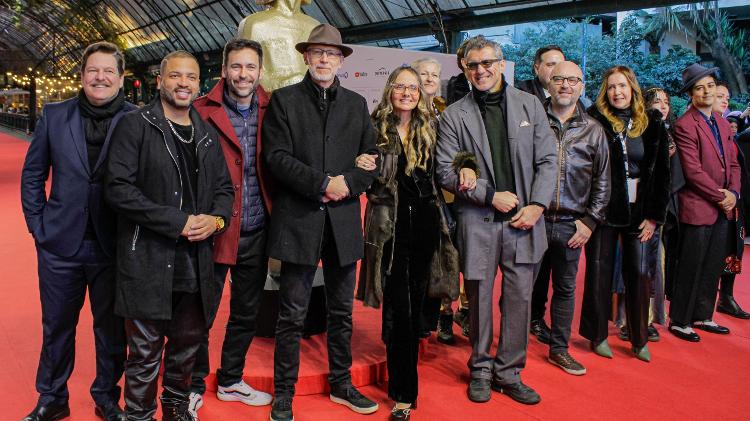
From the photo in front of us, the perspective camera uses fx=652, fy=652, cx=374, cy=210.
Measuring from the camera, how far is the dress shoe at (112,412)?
290cm

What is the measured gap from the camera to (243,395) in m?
3.23

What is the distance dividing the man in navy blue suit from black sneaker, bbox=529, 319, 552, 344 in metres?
2.73

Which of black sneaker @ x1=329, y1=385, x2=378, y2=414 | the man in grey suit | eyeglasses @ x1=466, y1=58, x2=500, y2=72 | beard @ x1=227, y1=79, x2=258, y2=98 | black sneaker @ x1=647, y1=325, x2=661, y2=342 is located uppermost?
eyeglasses @ x1=466, y1=58, x2=500, y2=72

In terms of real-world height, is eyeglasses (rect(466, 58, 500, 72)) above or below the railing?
above

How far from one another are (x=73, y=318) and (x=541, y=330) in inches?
115

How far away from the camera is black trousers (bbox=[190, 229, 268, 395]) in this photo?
306cm

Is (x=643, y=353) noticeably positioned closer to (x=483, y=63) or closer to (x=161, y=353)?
(x=483, y=63)

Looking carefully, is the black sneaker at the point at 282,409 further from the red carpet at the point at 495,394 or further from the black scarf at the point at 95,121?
the black scarf at the point at 95,121

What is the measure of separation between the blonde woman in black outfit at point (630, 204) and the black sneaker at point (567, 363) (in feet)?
1.15

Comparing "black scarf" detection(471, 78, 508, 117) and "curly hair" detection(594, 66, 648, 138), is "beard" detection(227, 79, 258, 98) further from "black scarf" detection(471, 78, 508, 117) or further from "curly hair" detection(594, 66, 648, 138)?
"curly hair" detection(594, 66, 648, 138)

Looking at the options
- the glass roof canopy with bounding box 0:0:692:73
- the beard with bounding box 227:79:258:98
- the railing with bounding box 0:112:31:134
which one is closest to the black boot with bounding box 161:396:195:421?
the beard with bounding box 227:79:258:98

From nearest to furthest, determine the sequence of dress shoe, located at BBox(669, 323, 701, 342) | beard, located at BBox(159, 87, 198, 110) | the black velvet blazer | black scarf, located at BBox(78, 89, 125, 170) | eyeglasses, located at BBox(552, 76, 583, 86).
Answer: beard, located at BBox(159, 87, 198, 110) < black scarf, located at BBox(78, 89, 125, 170) < eyeglasses, located at BBox(552, 76, 583, 86) < the black velvet blazer < dress shoe, located at BBox(669, 323, 701, 342)

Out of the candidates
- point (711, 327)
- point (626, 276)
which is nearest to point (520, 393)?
point (626, 276)

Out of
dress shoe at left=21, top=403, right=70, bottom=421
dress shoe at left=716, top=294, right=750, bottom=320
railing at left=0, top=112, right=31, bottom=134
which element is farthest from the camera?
railing at left=0, top=112, right=31, bottom=134
